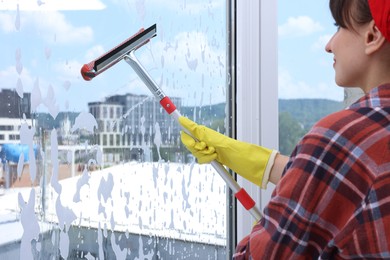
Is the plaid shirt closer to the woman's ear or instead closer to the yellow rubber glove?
the woman's ear

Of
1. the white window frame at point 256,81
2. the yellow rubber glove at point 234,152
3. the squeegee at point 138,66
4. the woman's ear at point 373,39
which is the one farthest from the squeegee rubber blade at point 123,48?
the woman's ear at point 373,39

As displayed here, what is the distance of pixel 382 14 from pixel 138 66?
472mm

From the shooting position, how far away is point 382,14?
550 mm

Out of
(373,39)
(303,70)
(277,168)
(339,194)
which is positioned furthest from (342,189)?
(303,70)

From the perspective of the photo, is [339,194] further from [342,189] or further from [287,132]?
[287,132]

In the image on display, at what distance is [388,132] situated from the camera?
0.55m

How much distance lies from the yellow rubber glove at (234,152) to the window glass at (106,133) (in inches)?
3.1

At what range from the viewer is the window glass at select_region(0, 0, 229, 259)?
0.72m

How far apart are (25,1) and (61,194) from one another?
0.32 meters

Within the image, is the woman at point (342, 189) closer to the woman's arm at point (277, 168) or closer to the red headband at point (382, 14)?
the red headband at point (382, 14)

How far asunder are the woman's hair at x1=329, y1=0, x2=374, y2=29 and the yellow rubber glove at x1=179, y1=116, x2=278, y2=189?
368 mm

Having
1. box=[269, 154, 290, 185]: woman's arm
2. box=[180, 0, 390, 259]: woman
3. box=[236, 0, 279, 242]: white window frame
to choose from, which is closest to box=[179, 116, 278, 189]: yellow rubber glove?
box=[269, 154, 290, 185]: woman's arm

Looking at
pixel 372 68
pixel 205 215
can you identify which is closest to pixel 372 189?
pixel 372 68

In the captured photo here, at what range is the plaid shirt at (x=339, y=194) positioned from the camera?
0.54 m
